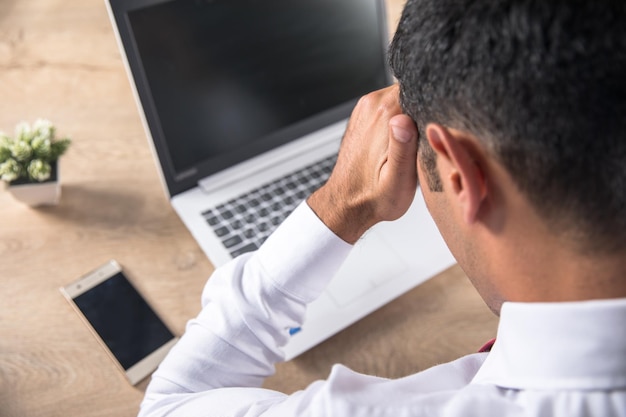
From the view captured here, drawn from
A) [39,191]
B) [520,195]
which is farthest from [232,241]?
[520,195]

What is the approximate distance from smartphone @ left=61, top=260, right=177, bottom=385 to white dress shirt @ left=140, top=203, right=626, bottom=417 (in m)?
0.07

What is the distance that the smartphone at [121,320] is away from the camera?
83 cm

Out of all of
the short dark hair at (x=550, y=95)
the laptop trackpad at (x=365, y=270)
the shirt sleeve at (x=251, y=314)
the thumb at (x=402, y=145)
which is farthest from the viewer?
the laptop trackpad at (x=365, y=270)

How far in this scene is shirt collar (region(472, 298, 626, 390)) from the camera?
1.63 feet

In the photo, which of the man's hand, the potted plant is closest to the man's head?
the man's hand

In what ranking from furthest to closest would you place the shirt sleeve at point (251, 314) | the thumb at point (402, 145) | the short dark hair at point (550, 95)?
the shirt sleeve at point (251, 314) → the thumb at point (402, 145) → the short dark hair at point (550, 95)

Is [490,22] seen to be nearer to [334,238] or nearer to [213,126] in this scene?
[334,238]

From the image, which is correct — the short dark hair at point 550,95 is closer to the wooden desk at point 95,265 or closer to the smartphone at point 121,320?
the wooden desk at point 95,265

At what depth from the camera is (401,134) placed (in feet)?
2.13

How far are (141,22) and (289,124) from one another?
30 cm

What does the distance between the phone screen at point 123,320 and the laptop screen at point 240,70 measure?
0.63 feet

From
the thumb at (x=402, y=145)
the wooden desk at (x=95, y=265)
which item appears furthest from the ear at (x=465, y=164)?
the wooden desk at (x=95, y=265)

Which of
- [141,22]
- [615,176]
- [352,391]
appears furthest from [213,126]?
[615,176]

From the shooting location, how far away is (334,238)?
80 cm
